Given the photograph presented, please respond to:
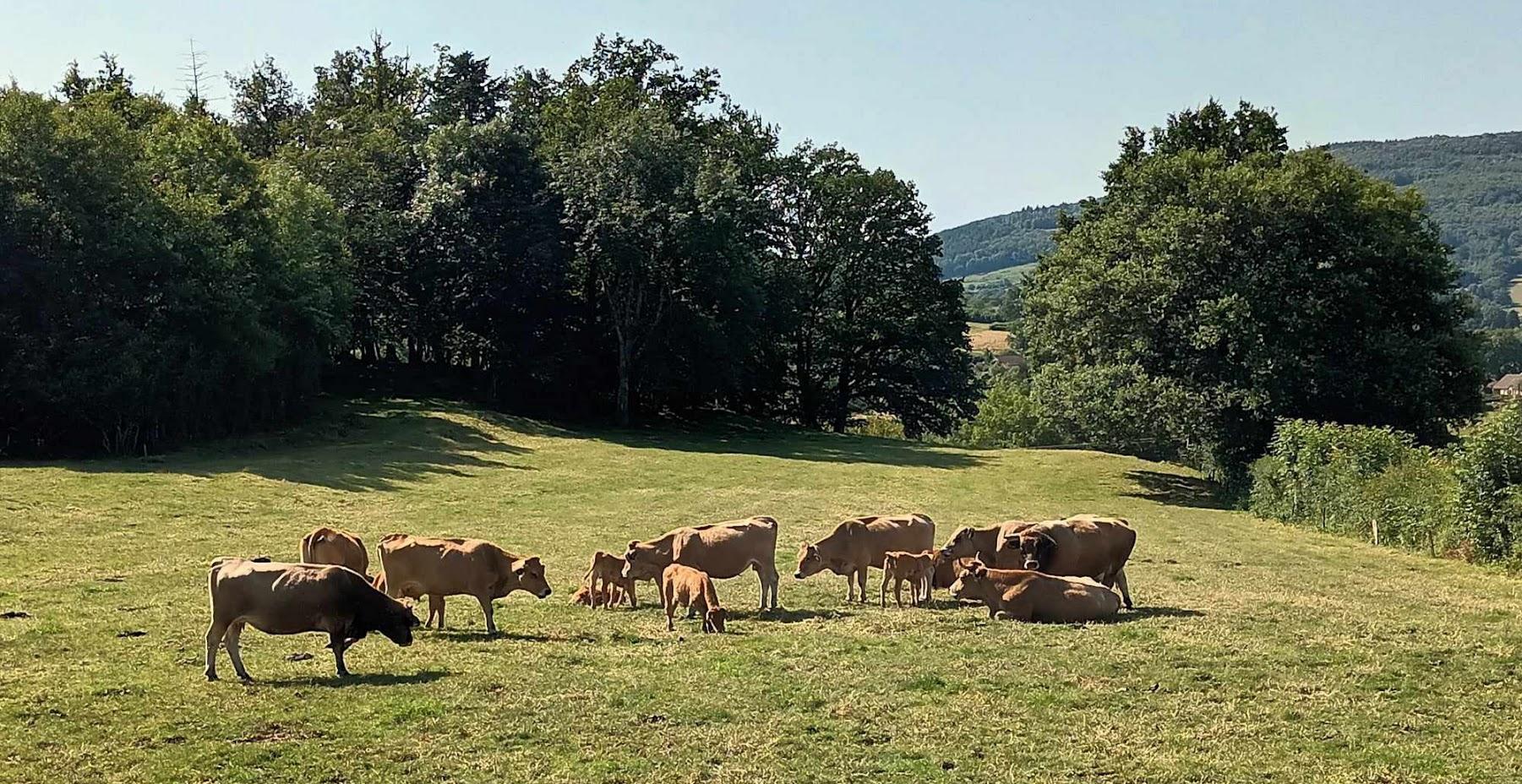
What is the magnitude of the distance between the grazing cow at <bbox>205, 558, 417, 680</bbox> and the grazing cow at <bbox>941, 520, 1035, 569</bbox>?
30.3 ft

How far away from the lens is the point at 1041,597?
16.3 metres

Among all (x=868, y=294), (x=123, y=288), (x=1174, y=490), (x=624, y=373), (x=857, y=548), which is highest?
(x=868, y=294)

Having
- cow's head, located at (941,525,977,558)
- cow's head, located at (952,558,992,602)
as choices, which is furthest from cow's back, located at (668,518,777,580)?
cow's head, located at (941,525,977,558)

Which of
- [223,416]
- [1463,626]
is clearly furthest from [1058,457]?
[1463,626]

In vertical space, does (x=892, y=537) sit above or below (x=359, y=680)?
above

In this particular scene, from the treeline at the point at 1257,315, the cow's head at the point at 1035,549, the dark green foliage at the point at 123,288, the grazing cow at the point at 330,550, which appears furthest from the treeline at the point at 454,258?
the cow's head at the point at 1035,549

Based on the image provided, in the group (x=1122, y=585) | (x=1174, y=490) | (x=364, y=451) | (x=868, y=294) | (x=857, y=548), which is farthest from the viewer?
(x=868, y=294)

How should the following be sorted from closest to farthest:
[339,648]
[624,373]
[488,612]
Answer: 1. [339,648]
2. [488,612]
3. [624,373]

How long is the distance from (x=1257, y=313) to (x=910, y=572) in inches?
1076

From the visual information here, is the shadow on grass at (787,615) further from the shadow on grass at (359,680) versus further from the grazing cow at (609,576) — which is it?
the shadow on grass at (359,680)

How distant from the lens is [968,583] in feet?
55.8

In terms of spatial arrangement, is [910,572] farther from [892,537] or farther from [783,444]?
[783,444]

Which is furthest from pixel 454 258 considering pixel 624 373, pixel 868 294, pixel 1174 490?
pixel 1174 490

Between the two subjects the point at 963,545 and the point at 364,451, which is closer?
the point at 963,545
